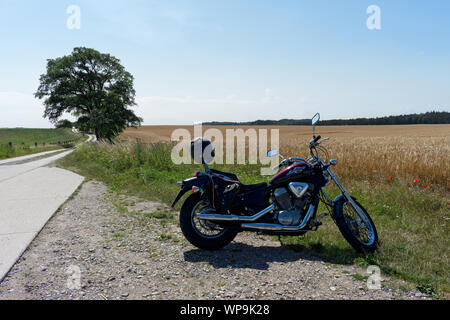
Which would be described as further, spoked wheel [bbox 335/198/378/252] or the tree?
the tree

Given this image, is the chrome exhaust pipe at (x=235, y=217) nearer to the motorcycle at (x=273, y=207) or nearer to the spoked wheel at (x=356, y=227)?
the motorcycle at (x=273, y=207)

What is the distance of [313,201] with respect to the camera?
4.06 m

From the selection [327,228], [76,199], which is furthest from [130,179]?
[327,228]

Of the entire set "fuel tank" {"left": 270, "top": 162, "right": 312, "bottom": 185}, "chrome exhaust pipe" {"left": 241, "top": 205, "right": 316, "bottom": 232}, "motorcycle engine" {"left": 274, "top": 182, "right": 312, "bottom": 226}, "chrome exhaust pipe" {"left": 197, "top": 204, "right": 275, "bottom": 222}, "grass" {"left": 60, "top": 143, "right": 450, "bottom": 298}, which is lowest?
"grass" {"left": 60, "top": 143, "right": 450, "bottom": 298}

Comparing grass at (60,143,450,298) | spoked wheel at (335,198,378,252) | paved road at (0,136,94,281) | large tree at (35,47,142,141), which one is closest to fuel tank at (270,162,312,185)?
spoked wheel at (335,198,378,252)

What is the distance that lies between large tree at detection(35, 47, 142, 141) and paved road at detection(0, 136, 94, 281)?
2792cm

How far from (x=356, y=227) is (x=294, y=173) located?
3.80ft

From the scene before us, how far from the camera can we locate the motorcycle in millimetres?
3994

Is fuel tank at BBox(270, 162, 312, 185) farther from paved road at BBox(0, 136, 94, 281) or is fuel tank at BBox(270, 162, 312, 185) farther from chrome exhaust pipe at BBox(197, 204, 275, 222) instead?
paved road at BBox(0, 136, 94, 281)

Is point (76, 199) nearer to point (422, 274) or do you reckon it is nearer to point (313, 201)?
point (313, 201)

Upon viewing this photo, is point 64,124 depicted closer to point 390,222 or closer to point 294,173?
point 294,173

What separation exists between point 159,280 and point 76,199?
4.82 metres
